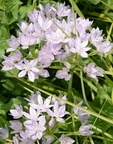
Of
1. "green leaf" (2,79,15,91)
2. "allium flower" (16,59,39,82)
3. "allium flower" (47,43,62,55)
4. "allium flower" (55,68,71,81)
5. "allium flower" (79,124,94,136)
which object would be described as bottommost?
"allium flower" (79,124,94,136)

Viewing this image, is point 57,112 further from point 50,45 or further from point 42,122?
point 50,45

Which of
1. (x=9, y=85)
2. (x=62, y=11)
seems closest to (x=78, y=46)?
(x=62, y=11)

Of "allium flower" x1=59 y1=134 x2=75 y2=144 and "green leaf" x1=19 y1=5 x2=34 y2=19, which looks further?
"green leaf" x1=19 y1=5 x2=34 y2=19

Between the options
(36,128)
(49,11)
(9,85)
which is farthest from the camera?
(9,85)

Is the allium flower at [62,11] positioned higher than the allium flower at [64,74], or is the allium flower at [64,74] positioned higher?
the allium flower at [62,11]

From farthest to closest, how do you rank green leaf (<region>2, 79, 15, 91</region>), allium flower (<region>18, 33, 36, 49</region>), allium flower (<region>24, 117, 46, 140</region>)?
green leaf (<region>2, 79, 15, 91</region>) < allium flower (<region>18, 33, 36, 49</region>) < allium flower (<region>24, 117, 46, 140</region>)

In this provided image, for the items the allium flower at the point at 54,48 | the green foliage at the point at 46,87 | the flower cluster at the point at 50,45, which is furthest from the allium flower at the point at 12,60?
the green foliage at the point at 46,87

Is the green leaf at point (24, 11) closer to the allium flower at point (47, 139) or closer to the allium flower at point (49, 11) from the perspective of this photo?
the allium flower at point (49, 11)

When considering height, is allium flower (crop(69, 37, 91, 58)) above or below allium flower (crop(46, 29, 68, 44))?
below

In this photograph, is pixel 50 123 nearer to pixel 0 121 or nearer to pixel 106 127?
pixel 0 121

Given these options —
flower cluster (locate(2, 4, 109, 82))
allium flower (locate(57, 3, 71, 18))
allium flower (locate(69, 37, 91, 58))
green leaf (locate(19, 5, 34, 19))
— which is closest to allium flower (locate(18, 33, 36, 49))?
flower cluster (locate(2, 4, 109, 82))

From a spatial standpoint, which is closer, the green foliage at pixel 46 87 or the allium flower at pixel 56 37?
the allium flower at pixel 56 37

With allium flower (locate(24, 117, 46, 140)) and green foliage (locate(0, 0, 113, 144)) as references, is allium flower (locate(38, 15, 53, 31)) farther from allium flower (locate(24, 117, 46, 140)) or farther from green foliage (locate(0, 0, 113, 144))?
allium flower (locate(24, 117, 46, 140))
